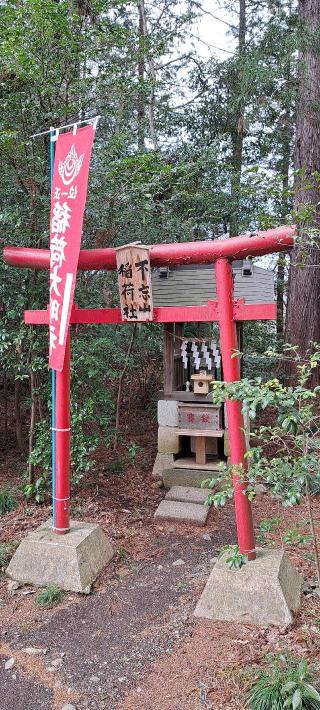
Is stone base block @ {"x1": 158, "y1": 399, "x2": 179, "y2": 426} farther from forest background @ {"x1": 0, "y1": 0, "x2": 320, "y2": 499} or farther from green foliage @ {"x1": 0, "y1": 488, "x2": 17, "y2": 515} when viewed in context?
green foliage @ {"x1": 0, "y1": 488, "x2": 17, "y2": 515}

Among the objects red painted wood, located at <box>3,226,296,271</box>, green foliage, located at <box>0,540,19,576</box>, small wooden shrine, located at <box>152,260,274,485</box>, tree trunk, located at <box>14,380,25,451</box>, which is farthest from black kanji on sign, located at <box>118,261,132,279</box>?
tree trunk, located at <box>14,380,25,451</box>

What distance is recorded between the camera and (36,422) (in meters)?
5.14

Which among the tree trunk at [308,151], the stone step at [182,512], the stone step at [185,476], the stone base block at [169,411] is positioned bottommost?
the stone step at [182,512]

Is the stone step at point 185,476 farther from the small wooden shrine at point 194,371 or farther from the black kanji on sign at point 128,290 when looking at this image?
the black kanji on sign at point 128,290

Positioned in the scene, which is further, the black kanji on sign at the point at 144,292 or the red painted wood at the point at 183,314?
the black kanji on sign at the point at 144,292

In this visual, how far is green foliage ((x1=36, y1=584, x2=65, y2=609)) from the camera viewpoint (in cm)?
340

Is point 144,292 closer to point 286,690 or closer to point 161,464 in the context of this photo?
point 286,690

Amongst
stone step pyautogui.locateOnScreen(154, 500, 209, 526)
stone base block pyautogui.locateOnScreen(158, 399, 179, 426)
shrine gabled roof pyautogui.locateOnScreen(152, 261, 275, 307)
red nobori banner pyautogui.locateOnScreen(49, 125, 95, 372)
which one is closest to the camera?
red nobori banner pyautogui.locateOnScreen(49, 125, 95, 372)

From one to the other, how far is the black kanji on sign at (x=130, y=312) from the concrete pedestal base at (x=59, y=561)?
183 centimetres

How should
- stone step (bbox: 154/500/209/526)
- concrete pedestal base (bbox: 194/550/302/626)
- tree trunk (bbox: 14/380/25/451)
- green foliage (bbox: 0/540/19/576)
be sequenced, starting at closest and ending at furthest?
concrete pedestal base (bbox: 194/550/302/626), green foliage (bbox: 0/540/19/576), stone step (bbox: 154/500/209/526), tree trunk (bbox: 14/380/25/451)

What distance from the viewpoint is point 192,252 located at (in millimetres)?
3635

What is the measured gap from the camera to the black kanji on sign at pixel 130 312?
3.94m

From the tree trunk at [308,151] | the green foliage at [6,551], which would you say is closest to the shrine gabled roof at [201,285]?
the tree trunk at [308,151]

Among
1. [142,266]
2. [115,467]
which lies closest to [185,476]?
[115,467]
